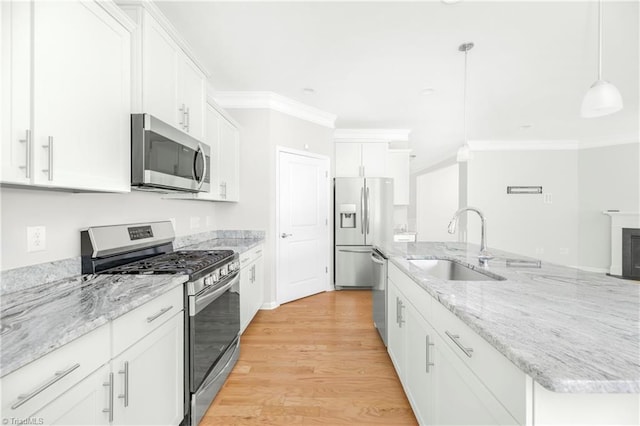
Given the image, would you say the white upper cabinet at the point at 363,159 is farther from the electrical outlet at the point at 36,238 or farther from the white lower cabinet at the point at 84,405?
the white lower cabinet at the point at 84,405

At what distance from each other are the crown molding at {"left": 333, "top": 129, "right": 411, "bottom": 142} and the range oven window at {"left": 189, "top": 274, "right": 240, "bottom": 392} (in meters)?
3.44

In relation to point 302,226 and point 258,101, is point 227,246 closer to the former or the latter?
point 302,226

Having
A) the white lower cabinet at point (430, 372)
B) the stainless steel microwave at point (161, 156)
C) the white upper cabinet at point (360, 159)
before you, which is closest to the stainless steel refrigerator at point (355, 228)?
the white upper cabinet at point (360, 159)

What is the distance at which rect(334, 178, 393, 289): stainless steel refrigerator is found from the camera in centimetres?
444

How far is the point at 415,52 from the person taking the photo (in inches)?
103

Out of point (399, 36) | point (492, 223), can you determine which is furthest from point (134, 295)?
point (492, 223)

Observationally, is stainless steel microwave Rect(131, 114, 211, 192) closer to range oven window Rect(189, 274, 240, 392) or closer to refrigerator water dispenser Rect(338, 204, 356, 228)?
range oven window Rect(189, 274, 240, 392)

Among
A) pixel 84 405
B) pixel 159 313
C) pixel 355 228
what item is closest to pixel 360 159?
pixel 355 228

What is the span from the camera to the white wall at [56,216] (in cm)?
128

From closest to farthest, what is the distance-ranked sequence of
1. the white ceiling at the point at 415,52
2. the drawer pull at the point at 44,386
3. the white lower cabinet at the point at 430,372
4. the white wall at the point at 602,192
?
the drawer pull at the point at 44,386, the white lower cabinet at the point at 430,372, the white ceiling at the point at 415,52, the white wall at the point at 602,192

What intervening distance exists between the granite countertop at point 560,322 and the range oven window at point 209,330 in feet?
4.10

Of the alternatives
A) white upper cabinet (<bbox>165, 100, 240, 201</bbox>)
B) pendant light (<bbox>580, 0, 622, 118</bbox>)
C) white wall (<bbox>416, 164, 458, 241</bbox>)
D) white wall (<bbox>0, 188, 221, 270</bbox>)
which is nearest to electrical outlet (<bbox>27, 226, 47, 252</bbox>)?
white wall (<bbox>0, 188, 221, 270</bbox>)

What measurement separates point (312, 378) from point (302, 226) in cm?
215

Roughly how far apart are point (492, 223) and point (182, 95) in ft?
19.9
